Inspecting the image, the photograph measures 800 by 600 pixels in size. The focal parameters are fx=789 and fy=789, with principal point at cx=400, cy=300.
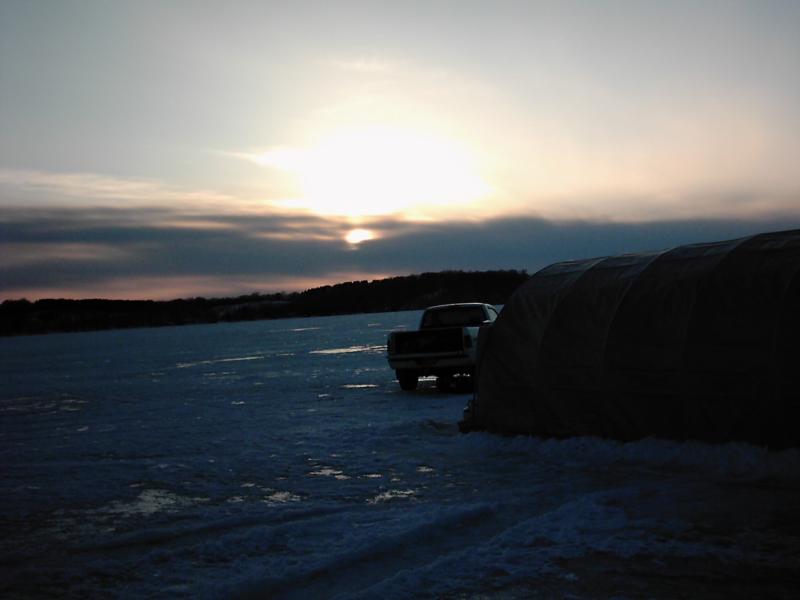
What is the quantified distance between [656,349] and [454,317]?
11.4 metres

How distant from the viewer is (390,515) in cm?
833

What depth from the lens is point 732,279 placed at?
10.8 meters

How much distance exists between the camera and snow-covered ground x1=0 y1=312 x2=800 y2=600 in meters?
6.33

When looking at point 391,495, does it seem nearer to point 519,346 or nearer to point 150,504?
point 150,504

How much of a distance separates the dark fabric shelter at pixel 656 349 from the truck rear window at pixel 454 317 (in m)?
8.08

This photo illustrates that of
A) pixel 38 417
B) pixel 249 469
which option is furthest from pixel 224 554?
pixel 38 417

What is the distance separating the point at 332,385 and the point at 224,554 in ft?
54.6

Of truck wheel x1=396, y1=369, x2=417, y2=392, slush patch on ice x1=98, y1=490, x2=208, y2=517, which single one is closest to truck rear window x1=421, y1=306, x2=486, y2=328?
truck wheel x1=396, y1=369, x2=417, y2=392

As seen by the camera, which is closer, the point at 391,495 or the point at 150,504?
the point at 391,495

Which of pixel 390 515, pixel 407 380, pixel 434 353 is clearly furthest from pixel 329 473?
pixel 407 380

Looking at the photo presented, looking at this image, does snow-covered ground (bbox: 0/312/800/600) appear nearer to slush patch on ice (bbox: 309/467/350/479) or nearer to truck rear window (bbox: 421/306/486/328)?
slush patch on ice (bbox: 309/467/350/479)

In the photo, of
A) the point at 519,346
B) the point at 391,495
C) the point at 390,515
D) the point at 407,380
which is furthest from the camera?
the point at 407,380

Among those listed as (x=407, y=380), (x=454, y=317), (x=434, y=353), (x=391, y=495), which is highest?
(x=454, y=317)

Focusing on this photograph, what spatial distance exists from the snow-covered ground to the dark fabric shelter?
44cm
